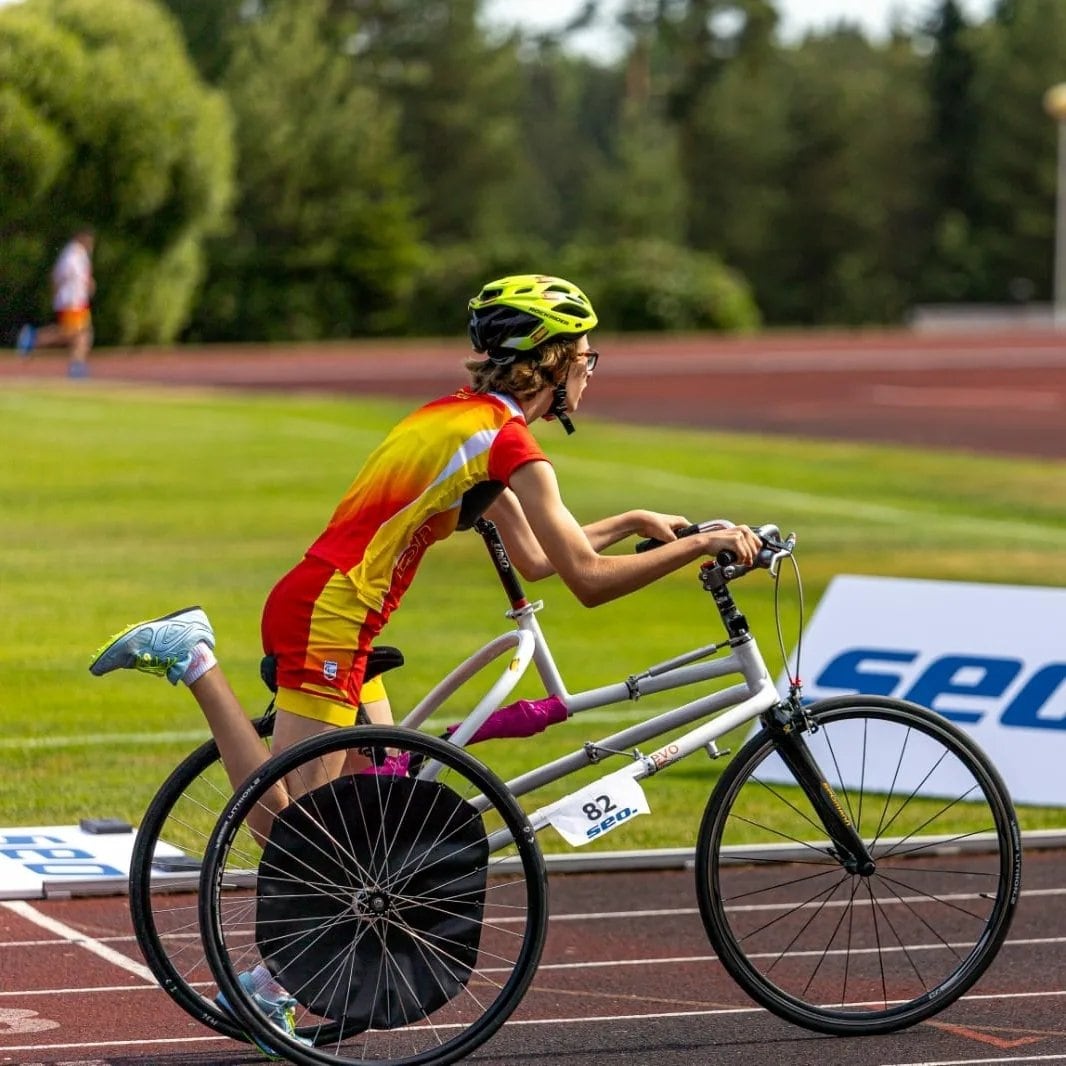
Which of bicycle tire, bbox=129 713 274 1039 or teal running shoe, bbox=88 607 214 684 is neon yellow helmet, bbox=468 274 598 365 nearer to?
teal running shoe, bbox=88 607 214 684

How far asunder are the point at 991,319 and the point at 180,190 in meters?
28.7

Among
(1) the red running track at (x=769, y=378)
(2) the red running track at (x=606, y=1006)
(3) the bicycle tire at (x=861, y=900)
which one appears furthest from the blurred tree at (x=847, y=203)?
(2) the red running track at (x=606, y=1006)

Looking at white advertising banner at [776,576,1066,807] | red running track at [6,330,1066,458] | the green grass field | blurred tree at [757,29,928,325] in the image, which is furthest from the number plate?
blurred tree at [757,29,928,325]

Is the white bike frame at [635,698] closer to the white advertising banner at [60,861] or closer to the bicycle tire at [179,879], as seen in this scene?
the bicycle tire at [179,879]

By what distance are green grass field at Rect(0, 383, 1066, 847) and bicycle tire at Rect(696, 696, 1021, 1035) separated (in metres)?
1.42

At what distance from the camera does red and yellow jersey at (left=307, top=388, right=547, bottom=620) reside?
528cm

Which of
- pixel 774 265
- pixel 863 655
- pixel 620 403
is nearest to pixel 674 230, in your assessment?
pixel 774 265

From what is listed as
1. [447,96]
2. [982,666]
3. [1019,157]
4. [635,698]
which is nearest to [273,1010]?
[635,698]

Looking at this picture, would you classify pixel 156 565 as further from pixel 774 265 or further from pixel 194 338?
pixel 774 265

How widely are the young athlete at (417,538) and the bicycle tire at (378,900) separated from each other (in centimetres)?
9

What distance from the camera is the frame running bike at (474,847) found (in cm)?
521

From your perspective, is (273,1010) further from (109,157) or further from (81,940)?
(109,157)

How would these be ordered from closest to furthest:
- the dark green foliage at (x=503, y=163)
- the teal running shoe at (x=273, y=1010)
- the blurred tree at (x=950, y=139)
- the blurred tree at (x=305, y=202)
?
the teal running shoe at (x=273, y=1010) < the dark green foliage at (x=503, y=163) < the blurred tree at (x=305, y=202) < the blurred tree at (x=950, y=139)

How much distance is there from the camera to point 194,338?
55969 mm
